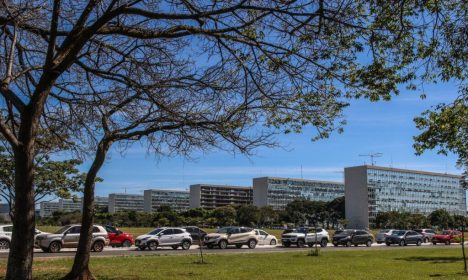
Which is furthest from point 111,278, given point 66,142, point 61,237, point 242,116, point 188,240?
point 188,240

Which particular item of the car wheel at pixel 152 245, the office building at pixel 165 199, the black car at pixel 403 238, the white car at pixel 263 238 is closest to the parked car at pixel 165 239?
the car wheel at pixel 152 245

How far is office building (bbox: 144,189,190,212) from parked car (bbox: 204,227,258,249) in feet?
455

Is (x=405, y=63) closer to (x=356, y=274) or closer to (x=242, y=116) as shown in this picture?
(x=242, y=116)

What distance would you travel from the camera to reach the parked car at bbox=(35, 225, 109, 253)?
3089cm

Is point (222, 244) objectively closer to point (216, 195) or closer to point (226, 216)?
point (226, 216)

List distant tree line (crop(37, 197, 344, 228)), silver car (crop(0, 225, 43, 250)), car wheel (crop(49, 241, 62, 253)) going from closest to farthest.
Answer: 1. car wheel (crop(49, 241, 62, 253))
2. silver car (crop(0, 225, 43, 250))
3. distant tree line (crop(37, 197, 344, 228))

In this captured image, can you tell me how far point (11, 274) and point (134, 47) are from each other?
535 cm

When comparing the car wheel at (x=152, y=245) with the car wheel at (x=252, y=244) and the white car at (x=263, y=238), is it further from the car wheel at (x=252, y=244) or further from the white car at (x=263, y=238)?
the white car at (x=263, y=238)

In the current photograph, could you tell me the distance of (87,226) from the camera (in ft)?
44.6

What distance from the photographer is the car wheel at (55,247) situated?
30.9 meters

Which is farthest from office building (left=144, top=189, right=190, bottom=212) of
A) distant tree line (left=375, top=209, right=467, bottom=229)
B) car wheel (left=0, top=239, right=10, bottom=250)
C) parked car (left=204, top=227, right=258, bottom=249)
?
car wheel (left=0, top=239, right=10, bottom=250)

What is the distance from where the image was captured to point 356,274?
704 inches

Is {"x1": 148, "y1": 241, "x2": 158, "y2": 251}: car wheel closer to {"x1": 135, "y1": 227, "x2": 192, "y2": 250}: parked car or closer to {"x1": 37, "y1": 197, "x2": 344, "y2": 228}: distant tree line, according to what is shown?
{"x1": 135, "y1": 227, "x2": 192, "y2": 250}: parked car

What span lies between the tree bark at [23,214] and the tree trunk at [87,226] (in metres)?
3.70
